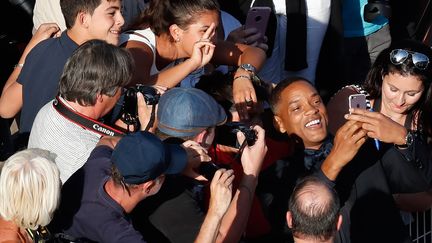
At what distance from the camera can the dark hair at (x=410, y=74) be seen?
15.8ft

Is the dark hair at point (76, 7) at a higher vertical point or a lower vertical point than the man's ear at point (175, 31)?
higher

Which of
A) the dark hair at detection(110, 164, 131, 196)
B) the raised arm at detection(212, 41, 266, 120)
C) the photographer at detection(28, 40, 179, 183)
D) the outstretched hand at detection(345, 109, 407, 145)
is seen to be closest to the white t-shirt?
the photographer at detection(28, 40, 179, 183)

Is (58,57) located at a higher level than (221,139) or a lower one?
higher

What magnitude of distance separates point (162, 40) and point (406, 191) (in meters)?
1.55

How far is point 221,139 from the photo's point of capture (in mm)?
4438

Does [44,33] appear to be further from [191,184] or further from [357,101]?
[357,101]

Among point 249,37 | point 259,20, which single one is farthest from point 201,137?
point 259,20

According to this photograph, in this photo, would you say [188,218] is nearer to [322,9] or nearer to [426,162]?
[426,162]

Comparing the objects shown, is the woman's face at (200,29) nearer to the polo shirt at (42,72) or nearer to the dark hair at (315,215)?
the polo shirt at (42,72)

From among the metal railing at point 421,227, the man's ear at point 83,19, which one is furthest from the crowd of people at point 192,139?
the metal railing at point 421,227

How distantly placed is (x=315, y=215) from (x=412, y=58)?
154 cm

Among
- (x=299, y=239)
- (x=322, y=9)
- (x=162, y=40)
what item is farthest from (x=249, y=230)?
(x=322, y=9)

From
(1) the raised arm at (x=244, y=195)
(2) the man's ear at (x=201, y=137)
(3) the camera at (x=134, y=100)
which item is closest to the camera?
(1) the raised arm at (x=244, y=195)

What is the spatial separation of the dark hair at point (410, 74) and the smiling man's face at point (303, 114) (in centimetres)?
44
